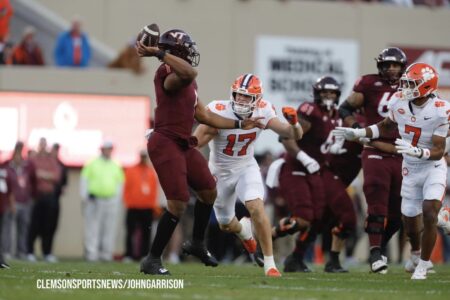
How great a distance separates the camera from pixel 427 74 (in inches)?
392

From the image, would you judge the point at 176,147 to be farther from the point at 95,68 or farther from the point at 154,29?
the point at 95,68

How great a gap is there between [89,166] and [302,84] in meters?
4.36

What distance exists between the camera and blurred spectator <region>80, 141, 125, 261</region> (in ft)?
56.4

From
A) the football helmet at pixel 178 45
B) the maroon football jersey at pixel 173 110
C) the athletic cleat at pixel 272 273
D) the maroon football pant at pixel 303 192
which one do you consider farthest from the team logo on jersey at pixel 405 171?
the football helmet at pixel 178 45

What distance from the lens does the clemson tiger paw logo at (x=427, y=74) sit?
32.6 feet

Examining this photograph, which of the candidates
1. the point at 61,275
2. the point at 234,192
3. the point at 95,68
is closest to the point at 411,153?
the point at 234,192

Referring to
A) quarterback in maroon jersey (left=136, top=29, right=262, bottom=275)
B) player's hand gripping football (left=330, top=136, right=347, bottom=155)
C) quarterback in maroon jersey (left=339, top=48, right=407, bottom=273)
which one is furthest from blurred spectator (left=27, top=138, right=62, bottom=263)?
quarterback in maroon jersey (left=136, top=29, right=262, bottom=275)

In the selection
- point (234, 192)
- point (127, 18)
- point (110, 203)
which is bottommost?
point (110, 203)

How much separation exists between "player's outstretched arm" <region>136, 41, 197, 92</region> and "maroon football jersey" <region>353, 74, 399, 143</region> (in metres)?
2.66

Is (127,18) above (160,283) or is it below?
above

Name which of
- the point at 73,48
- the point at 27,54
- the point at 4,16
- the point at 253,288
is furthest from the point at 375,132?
the point at 27,54

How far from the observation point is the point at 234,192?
35.3 feet

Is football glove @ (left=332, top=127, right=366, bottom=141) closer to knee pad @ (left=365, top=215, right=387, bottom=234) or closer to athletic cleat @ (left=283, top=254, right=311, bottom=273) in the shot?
knee pad @ (left=365, top=215, right=387, bottom=234)

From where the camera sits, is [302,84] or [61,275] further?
A: [302,84]
